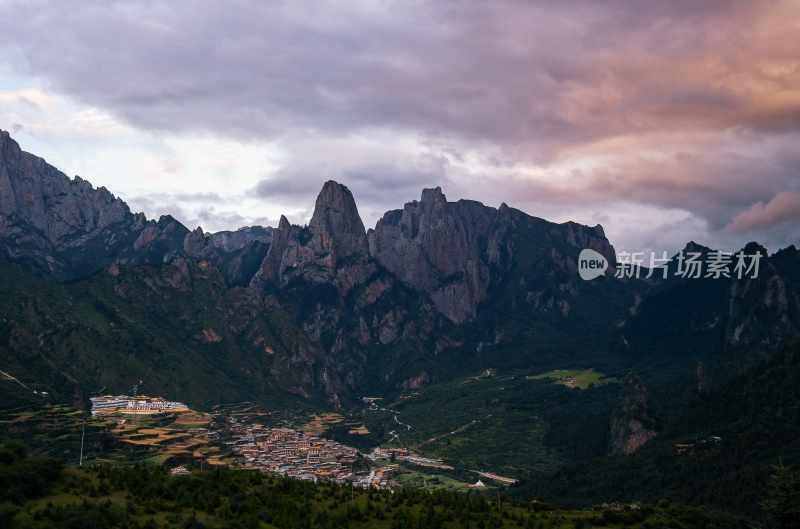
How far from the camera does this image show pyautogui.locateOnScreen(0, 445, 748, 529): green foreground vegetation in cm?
8081

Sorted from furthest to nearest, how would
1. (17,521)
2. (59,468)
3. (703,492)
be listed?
(703,492)
(59,468)
(17,521)

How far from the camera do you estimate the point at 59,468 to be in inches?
3642

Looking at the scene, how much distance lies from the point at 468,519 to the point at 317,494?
76.7 feet

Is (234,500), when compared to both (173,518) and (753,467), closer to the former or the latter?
(173,518)

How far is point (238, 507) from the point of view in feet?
301

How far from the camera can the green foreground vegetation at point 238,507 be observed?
8081cm

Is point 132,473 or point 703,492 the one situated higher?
point 132,473

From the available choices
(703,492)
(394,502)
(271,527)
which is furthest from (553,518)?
(703,492)

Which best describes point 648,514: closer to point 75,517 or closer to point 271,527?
point 271,527

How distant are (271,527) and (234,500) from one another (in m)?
8.82

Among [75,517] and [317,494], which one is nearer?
[75,517]

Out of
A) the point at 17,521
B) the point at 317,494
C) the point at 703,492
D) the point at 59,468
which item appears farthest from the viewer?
the point at 703,492

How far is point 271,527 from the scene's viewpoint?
287 ft

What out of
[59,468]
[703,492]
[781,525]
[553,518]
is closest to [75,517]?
[59,468]
